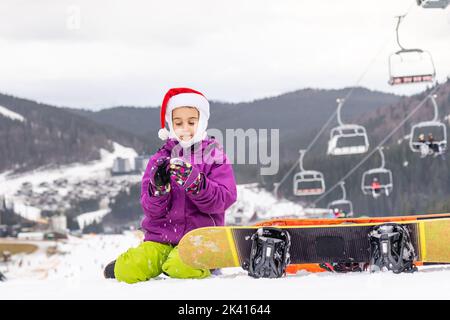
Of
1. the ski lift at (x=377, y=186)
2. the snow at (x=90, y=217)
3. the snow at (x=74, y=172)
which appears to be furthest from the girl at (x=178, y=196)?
the snow at (x=74, y=172)

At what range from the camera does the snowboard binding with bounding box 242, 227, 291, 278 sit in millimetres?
3330

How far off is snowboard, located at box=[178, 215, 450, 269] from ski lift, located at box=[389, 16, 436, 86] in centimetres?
990

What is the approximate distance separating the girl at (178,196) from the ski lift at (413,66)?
964cm

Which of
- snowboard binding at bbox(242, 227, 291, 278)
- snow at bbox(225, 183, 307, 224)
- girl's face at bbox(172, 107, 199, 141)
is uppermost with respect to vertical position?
girl's face at bbox(172, 107, 199, 141)

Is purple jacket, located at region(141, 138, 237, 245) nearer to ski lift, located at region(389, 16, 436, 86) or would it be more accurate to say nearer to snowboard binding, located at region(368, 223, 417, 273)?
snowboard binding, located at region(368, 223, 417, 273)

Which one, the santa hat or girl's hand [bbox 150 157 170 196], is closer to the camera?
girl's hand [bbox 150 157 170 196]

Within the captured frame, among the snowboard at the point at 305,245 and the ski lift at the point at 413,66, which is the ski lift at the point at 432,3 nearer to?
the ski lift at the point at 413,66

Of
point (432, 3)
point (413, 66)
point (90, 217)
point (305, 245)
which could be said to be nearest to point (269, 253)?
point (305, 245)

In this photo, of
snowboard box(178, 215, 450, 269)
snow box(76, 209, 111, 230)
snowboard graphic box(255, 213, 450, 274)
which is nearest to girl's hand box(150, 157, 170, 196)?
snowboard box(178, 215, 450, 269)

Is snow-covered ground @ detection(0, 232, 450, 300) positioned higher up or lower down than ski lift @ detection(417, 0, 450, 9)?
lower down

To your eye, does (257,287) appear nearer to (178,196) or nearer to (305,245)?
(305,245)

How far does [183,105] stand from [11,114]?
17293cm

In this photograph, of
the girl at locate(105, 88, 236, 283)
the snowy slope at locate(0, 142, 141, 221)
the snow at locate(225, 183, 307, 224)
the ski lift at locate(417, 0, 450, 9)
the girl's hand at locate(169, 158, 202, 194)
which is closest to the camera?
the girl's hand at locate(169, 158, 202, 194)

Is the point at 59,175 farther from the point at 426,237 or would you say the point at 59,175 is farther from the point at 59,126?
the point at 426,237
